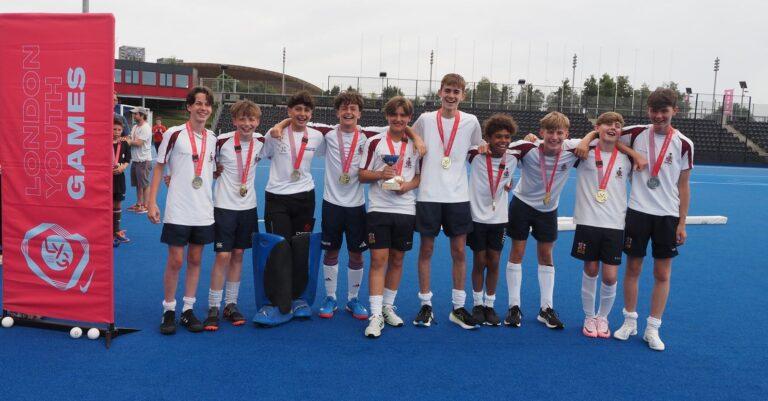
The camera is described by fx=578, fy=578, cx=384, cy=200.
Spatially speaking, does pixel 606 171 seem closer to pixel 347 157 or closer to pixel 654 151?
pixel 654 151

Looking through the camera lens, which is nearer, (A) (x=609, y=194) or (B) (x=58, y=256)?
(B) (x=58, y=256)

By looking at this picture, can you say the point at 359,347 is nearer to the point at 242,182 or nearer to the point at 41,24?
the point at 242,182

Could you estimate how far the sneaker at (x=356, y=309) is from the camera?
466 centimetres

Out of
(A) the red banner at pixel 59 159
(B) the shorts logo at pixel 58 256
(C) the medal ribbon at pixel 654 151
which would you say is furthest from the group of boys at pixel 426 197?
(B) the shorts logo at pixel 58 256

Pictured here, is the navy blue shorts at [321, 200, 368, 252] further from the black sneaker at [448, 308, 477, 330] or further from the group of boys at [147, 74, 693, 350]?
the black sneaker at [448, 308, 477, 330]

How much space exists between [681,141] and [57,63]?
442cm

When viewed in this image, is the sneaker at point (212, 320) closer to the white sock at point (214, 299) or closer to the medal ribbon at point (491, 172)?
the white sock at point (214, 299)

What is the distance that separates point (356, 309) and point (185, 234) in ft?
4.82

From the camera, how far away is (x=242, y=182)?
445 centimetres

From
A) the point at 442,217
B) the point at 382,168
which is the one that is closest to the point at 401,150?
the point at 382,168

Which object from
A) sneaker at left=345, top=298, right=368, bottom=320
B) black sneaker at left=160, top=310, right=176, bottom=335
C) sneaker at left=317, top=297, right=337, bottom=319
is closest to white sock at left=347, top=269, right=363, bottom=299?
sneaker at left=345, top=298, right=368, bottom=320

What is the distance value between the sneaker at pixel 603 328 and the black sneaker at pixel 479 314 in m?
0.87

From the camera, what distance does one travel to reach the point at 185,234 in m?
4.20

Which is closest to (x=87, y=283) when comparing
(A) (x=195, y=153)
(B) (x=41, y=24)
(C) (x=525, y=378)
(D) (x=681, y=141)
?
(A) (x=195, y=153)
